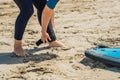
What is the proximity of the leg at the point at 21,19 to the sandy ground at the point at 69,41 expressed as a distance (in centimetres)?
10

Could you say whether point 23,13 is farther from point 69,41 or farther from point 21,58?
point 69,41

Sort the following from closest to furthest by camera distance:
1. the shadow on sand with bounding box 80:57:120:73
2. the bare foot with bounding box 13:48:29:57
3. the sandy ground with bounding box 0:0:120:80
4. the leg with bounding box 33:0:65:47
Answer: the sandy ground with bounding box 0:0:120:80, the shadow on sand with bounding box 80:57:120:73, the bare foot with bounding box 13:48:29:57, the leg with bounding box 33:0:65:47

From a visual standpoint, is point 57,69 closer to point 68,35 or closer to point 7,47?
point 7,47

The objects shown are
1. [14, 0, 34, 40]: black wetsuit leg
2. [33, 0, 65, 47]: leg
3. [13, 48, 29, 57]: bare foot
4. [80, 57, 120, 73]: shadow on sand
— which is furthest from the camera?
[33, 0, 65, 47]: leg

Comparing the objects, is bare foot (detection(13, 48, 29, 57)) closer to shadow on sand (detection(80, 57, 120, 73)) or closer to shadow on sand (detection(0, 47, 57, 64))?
shadow on sand (detection(0, 47, 57, 64))

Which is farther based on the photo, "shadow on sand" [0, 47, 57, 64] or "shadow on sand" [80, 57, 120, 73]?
"shadow on sand" [0, 47, 57, 64]

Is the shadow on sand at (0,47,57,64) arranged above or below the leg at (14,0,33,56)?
below

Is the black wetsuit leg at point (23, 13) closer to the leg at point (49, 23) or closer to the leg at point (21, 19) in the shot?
the leg at point (21, 19)

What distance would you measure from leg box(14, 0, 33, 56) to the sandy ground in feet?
0.33

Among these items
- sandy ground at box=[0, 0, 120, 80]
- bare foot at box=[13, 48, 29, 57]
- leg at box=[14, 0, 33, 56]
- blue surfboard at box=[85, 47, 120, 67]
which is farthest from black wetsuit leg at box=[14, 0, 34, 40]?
blue surfboard at box=[85, 47, 120, 67]

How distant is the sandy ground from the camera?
11.9 feet

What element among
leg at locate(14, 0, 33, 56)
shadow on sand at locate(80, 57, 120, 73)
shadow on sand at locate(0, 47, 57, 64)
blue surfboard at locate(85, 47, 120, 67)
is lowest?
shadow on sand at locate(0, 47, 57, 64)

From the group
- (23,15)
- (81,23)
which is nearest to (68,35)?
(81,23)

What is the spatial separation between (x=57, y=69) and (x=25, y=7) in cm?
70
